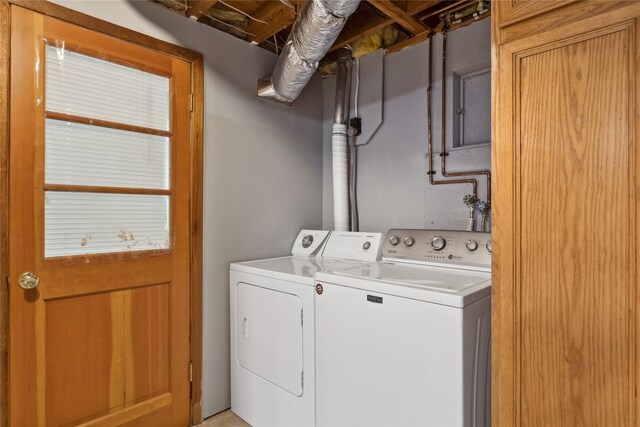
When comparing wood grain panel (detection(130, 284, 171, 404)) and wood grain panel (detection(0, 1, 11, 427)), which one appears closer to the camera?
wood grain panel (detection(0, 1, 11, 427))

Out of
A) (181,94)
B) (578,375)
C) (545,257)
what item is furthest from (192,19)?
(578,375)

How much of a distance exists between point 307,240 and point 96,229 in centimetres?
124

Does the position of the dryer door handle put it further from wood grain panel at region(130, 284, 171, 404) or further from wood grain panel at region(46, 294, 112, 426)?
wood grain panel at region(46, 294, 112, 426)

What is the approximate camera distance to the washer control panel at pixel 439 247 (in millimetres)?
1663

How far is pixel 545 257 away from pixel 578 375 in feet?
1.11

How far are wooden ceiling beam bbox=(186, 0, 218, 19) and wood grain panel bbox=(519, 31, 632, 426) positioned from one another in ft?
5.24

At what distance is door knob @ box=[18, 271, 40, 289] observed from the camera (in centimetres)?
148

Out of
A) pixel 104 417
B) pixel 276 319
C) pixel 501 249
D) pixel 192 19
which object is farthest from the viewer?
pixel 192 19

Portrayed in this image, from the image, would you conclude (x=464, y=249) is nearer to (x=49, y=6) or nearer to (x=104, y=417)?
(x=104, y=417)

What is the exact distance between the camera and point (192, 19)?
2.00 metres

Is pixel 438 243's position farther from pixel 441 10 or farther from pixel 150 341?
pixel 150 341

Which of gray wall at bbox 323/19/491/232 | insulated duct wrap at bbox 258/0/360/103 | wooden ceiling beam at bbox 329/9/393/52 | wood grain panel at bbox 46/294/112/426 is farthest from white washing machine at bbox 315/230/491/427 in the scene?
wooden ceiling beam at bbox 329/9/393/52

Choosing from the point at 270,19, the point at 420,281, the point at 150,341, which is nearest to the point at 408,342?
the point at 420,281

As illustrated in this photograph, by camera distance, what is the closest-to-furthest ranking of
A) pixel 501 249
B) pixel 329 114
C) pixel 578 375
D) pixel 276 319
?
pixel 578 375 < pixel 501 249 < pixel 276 319 < pixel 329 114
